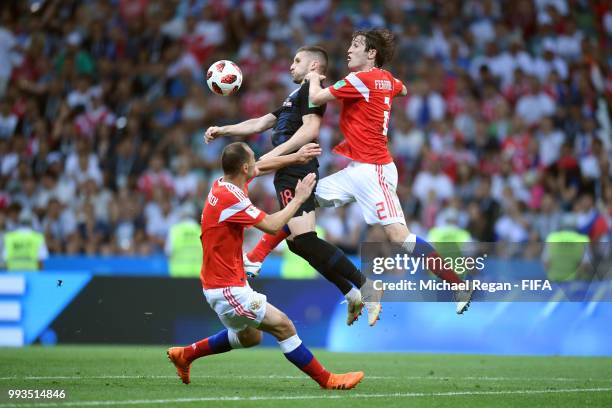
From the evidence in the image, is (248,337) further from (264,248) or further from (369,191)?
(369,191)

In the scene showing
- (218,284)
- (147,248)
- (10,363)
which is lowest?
(147,248)

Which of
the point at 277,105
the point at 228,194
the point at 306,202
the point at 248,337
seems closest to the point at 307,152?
the point at 306,202

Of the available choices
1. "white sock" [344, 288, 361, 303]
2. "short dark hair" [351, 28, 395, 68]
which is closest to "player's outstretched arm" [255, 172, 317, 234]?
"white sock" [344, 288, 361, 303]

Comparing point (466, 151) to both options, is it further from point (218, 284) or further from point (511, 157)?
point (218, 284)

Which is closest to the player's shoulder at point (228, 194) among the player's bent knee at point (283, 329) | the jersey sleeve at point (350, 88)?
the player's bent knee at point (283, 329)

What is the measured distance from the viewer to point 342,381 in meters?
8.45

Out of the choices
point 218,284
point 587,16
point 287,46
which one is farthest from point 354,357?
point 587,16

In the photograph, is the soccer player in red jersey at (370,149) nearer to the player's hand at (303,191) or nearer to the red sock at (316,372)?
the red sock at (316,372)

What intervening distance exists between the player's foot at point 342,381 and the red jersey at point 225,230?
1061 mm

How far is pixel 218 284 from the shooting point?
323 inches

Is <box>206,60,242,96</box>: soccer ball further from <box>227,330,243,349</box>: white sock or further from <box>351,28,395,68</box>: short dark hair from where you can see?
<box>227,330,243,349</box>: white sock

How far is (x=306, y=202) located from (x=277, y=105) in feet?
30.6

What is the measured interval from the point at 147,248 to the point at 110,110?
127 inches

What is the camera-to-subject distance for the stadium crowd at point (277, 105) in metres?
17.2
